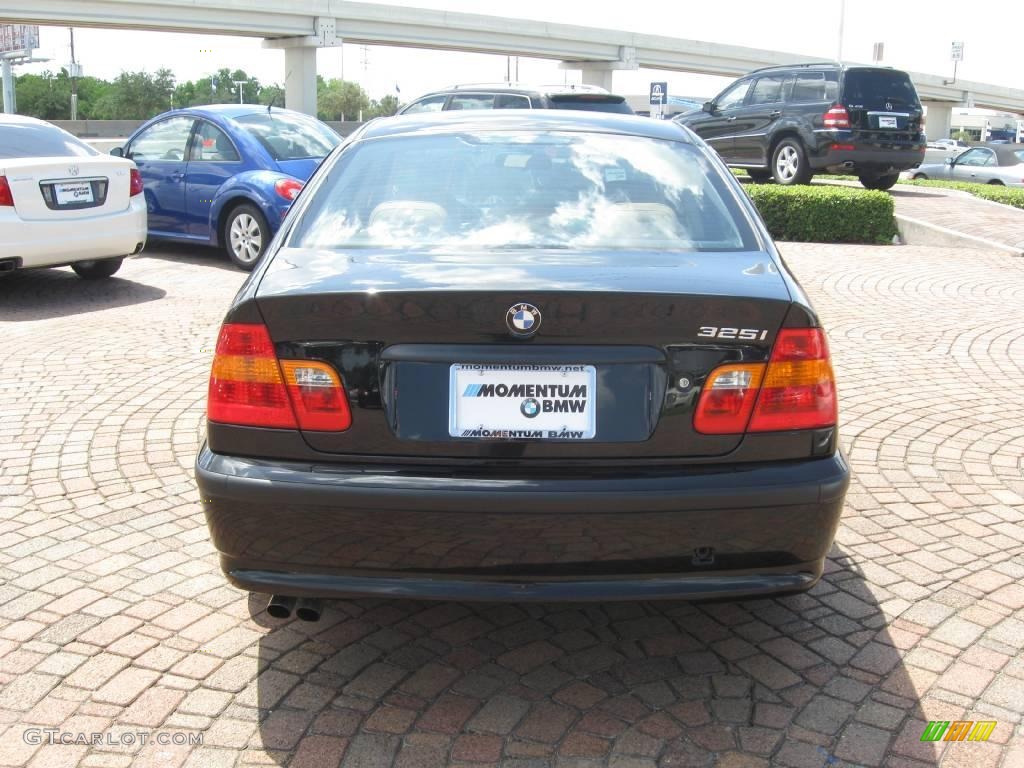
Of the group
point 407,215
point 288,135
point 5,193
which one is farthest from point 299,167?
point 407,215

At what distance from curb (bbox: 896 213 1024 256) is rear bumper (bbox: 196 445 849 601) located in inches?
457

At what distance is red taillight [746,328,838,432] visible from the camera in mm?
2881

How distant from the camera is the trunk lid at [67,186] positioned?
8938 mm

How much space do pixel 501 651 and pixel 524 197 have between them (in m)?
1.46

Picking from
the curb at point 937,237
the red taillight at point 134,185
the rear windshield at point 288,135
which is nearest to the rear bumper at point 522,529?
the red taillight at point 134,185

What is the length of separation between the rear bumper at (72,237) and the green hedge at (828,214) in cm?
784

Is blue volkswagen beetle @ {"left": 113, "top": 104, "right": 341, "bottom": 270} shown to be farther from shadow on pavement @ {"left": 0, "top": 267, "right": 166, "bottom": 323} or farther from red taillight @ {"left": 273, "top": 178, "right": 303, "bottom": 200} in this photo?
shadow on pavement @ {"left": 0, "top": 267, "right": 166, "bottom": 323}

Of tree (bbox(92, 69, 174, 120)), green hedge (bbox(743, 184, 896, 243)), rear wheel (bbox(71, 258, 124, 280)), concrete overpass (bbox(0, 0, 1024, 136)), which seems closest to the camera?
rear wheel (bbox(71, 258, 124, 280))

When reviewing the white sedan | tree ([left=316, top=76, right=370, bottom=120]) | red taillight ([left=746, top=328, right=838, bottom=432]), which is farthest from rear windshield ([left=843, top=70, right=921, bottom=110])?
tree ([left=316, top=76, right=370, bottom=120])

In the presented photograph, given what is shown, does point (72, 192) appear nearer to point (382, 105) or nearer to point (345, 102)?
point (382, 105)

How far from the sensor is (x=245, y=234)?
1087 centimetres

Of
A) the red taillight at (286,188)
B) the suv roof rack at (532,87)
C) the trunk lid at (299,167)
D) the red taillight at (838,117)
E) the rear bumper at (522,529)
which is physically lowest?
the rear bumper at (522,529)

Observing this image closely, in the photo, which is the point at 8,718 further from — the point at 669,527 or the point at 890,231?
the point at 890,231

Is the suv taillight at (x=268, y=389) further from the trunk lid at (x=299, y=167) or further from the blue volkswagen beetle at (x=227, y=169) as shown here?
the trunk lid at (x=299, y=167)
